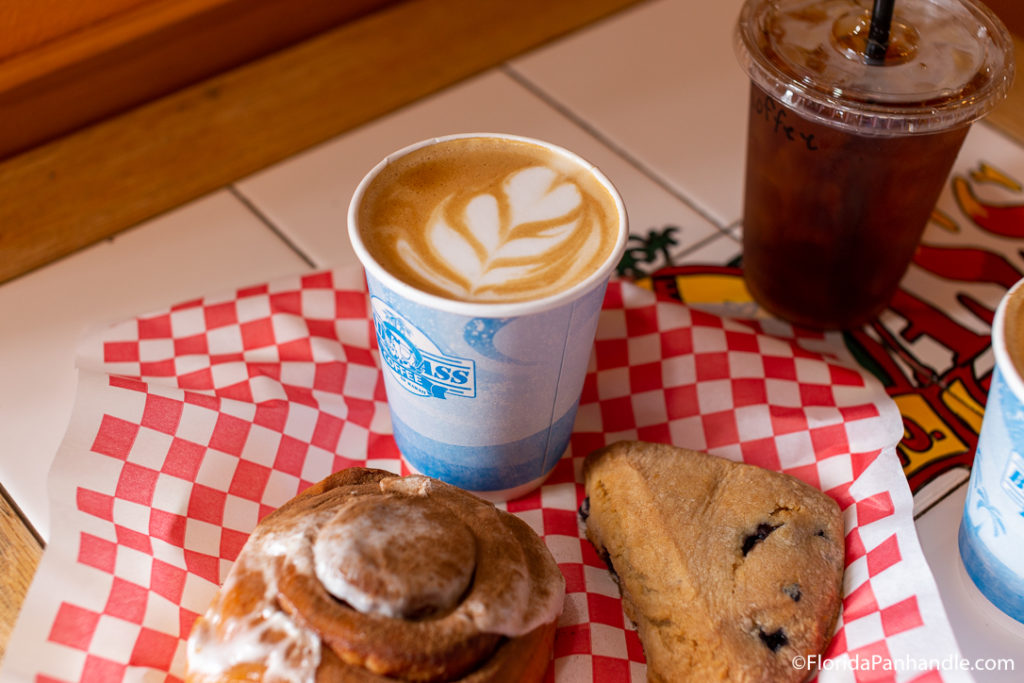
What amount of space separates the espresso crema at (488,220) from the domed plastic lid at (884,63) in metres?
0.30

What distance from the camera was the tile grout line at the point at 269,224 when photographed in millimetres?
1503

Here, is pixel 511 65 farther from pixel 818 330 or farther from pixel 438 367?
pixel 438 367

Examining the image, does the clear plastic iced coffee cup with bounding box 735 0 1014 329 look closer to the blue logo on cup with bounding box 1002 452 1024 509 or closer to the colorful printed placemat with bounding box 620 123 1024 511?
the colorful printed placemat with bounding box 620 123 1024 511

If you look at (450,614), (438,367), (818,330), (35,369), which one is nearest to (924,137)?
(818,330)

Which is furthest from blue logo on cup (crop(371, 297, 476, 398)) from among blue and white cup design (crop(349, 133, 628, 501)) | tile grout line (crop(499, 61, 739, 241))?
tile grout line (crop(499, 61, 739, 241))

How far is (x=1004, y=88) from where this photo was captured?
3.72 feet

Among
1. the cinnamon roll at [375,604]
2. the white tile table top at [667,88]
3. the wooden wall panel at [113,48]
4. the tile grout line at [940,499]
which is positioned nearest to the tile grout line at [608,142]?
the white tile table top at [667,88]

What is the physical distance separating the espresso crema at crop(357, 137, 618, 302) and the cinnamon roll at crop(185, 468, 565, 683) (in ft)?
0.82

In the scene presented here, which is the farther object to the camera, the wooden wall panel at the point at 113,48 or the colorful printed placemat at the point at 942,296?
the wooden wall panel at the point at 113,48

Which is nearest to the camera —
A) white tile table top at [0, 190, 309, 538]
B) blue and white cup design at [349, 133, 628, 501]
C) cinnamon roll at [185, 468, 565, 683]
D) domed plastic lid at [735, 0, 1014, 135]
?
cinnamon roll at [185, 468, 565, 683]

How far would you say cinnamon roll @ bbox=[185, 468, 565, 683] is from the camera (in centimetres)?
83

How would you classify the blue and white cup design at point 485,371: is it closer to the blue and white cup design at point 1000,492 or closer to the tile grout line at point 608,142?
the blue and white cup design at point 1000,492

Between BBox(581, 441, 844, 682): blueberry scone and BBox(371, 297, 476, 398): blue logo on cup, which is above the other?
BBox(371, 297, 476, 398): blue logo on cup

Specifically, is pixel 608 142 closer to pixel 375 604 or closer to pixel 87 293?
pixel 87 293
